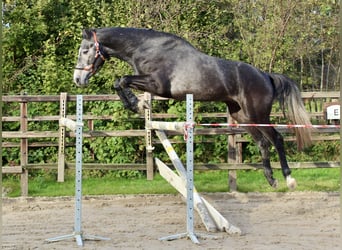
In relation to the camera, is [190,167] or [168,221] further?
[168,221]

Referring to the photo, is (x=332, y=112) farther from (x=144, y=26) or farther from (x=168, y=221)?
(x=144, y=26)

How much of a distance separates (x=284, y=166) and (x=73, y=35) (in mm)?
5232

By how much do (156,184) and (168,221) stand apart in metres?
1.95

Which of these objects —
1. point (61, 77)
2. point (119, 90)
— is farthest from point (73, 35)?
point (119, 90)

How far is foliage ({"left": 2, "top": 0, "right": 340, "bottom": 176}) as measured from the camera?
8273 mm

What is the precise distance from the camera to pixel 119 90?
5.41 metres

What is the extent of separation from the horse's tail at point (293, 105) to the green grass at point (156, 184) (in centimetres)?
184

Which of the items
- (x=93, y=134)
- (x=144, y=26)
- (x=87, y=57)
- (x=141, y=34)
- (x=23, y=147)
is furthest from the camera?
(x=144, y=26)

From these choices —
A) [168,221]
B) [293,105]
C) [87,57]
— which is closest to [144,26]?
[87,57]

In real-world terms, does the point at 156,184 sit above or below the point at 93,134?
below

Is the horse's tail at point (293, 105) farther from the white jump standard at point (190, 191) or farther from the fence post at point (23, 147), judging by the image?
the fence post at point (23, 147)

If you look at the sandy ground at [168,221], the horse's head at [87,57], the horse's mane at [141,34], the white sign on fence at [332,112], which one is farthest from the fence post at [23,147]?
the white sign on fence at [332,112]

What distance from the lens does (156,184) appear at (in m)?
7.81

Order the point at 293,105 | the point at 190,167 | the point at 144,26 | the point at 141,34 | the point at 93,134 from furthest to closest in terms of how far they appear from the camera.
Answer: the point at 144,26
the point at 93,134
the point at 293,105
the point at 141,34
the point at 190,167
